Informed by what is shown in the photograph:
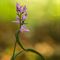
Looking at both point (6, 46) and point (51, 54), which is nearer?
point (6, 46)

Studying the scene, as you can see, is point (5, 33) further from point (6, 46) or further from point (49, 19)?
point (49, 19)

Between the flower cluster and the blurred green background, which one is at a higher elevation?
the flower cluster

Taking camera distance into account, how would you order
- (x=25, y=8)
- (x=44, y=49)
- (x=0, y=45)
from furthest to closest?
(x=44, y=49)
(x=0, y=45)
(x=25, y=8)

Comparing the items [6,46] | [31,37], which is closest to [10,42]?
[6,46]

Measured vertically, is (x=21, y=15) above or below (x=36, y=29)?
above

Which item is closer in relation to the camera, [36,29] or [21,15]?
[21,15]

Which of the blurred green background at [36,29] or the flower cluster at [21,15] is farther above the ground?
the flower cluster at [21,15]

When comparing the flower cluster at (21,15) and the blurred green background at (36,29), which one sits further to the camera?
the blurred green background at (36,29)

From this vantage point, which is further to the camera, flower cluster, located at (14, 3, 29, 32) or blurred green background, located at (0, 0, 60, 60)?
blurred green background, located at (0, 0, 60, 60)
